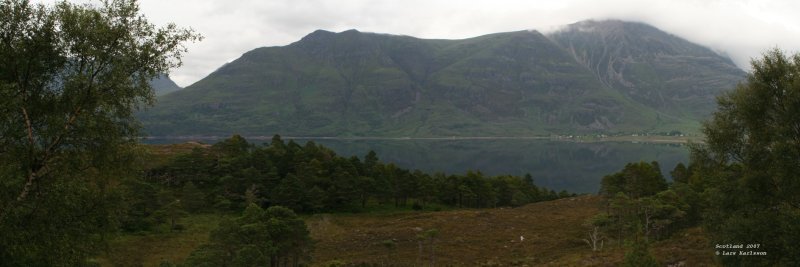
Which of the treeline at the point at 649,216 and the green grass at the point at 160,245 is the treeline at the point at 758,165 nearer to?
the treeline at the point at 649,216

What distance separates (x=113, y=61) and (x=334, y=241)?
47834 millimetres

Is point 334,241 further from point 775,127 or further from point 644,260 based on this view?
point 775,127

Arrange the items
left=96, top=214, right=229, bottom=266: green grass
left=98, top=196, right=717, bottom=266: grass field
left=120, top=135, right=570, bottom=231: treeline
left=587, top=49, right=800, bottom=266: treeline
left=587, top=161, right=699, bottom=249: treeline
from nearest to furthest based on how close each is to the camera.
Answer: left=587, top=49, right=800, bottom=266: treeline, left=98, top=196, right=717, bottom=266: grass field, left=96, top=214, right=229, bottom=266: green grass, left=587, top=161, right=699, bottom=249: treeline, left=120, top=135, right=570, bottom=231: treeline

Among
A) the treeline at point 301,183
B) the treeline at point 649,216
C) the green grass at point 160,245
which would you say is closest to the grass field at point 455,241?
the green grass at point 160,245

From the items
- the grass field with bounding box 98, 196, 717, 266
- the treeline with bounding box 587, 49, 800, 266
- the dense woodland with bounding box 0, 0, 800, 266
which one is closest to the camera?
the dense woodland with bounding box 0, 0, 800, 266

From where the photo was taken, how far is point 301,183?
79.2 meters

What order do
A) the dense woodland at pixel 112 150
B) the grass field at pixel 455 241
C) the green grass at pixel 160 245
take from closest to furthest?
1. the dense woodland at pixel 112 150
2. the grass field at pixel 455 241
3. the green grass at pixel 160 245

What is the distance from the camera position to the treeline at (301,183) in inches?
3086

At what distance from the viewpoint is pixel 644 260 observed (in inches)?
1000

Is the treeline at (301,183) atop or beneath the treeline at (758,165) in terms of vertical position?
beneath

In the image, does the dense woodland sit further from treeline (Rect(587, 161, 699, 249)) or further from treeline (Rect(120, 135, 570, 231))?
treeline (Rect(120, 135, 570, 231))

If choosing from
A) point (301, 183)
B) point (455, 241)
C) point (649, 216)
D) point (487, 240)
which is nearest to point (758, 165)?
point (649, 216)

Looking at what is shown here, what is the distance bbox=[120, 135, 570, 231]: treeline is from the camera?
78.4m

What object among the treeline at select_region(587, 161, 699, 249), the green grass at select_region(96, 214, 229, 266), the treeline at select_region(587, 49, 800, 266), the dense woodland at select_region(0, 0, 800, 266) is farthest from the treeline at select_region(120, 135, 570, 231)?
the treeline at select_region(587, 49, 800, 266)
